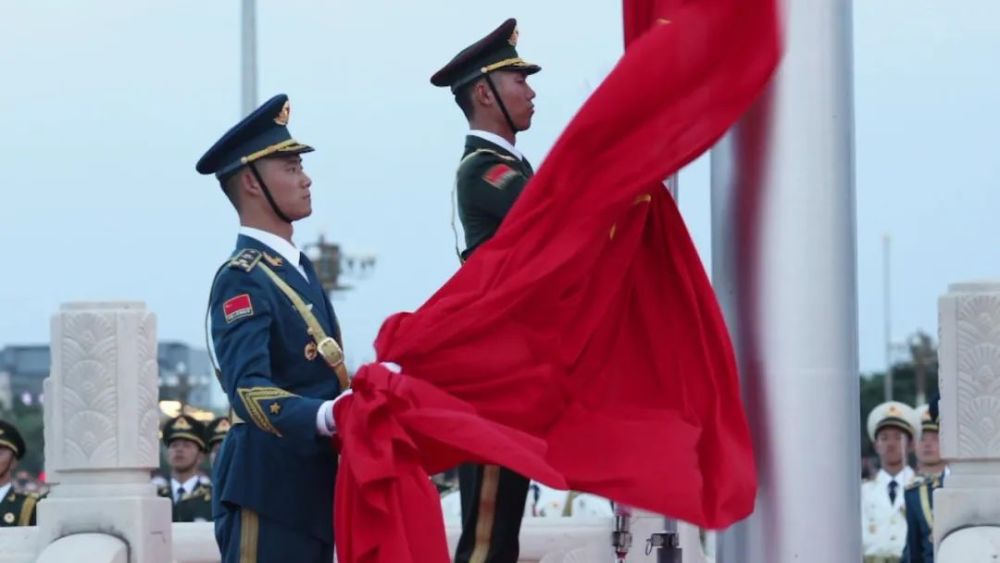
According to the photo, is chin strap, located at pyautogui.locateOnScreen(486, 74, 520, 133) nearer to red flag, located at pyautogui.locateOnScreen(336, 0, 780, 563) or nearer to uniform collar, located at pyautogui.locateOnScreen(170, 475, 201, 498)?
red flag, located at pyautogui.locateOnScreen(336, 0, 780, 563)

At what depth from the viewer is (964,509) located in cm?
842

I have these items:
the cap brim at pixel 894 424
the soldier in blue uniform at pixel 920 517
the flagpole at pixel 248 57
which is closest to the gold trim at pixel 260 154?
the soldier in blue uniform at pixel 920 517

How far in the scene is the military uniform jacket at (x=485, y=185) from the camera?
7008mm

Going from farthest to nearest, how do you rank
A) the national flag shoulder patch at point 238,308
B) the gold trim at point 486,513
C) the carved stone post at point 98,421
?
the carved stone post at point 98,421 → the gold trim at point 486,513 → the national flag shoulder patch at point 238,308

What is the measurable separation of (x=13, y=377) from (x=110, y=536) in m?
37.9

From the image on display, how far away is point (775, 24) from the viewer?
19.1 feet

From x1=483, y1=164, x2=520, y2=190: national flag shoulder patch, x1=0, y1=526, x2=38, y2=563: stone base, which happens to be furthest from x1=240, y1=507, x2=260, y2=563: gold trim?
x1=0, y1=526, x2=38, y2=563: stone base

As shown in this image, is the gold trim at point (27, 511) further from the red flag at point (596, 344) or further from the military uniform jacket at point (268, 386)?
the red flag at point (596, 344)

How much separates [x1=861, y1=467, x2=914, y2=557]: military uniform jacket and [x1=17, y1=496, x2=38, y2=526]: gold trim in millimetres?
6090

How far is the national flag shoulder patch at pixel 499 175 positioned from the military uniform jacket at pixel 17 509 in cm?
685

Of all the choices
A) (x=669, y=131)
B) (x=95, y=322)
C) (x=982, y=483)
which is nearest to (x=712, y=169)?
(x=669, y=131)

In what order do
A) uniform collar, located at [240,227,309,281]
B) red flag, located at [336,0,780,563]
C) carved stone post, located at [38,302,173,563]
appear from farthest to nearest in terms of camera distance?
carved stone post, located at [38,302,173,563] < uniform collar, located at [240,227,309,281] < red flag, located at [336,0,780,563]

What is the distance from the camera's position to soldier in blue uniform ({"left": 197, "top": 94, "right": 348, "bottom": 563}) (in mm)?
6230

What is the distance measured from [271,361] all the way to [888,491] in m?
11.0
